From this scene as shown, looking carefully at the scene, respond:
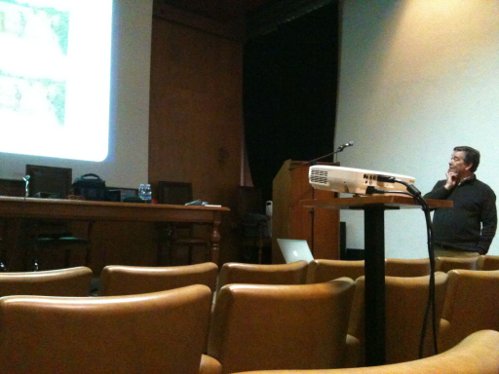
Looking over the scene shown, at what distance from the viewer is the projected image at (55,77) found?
154 inches

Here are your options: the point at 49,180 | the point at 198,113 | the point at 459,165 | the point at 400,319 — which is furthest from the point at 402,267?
the point at 198,113

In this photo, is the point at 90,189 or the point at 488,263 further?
the point at 90,189

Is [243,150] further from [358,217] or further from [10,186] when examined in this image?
[10,186]

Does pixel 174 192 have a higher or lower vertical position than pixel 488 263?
higher

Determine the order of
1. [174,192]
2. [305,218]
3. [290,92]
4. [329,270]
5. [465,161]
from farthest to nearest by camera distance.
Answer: [290,92] < [174,192] < [305,218] < [465,161] < [329,270]

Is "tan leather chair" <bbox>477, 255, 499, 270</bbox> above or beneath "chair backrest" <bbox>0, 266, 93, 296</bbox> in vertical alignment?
beneath

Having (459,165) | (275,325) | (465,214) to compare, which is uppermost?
(459,165)

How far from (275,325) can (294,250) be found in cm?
300

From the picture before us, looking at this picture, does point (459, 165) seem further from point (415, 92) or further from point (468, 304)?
point (468, 304)

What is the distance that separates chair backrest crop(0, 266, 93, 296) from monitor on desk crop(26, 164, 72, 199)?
295 centimetres

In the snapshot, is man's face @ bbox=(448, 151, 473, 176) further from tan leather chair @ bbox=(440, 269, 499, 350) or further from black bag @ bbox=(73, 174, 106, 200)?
black bag @ bbox=(73, 174, 106, 200)

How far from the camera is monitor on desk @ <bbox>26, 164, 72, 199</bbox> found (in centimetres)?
416

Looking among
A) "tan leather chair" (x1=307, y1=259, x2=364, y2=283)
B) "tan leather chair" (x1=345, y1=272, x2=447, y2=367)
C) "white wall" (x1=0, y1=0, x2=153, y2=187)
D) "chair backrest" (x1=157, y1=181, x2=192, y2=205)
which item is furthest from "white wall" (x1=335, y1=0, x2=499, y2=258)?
"tan leather chair" (x1=345, y1=272, x2=447, y2=367)

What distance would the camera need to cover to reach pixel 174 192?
5648 millimetres
